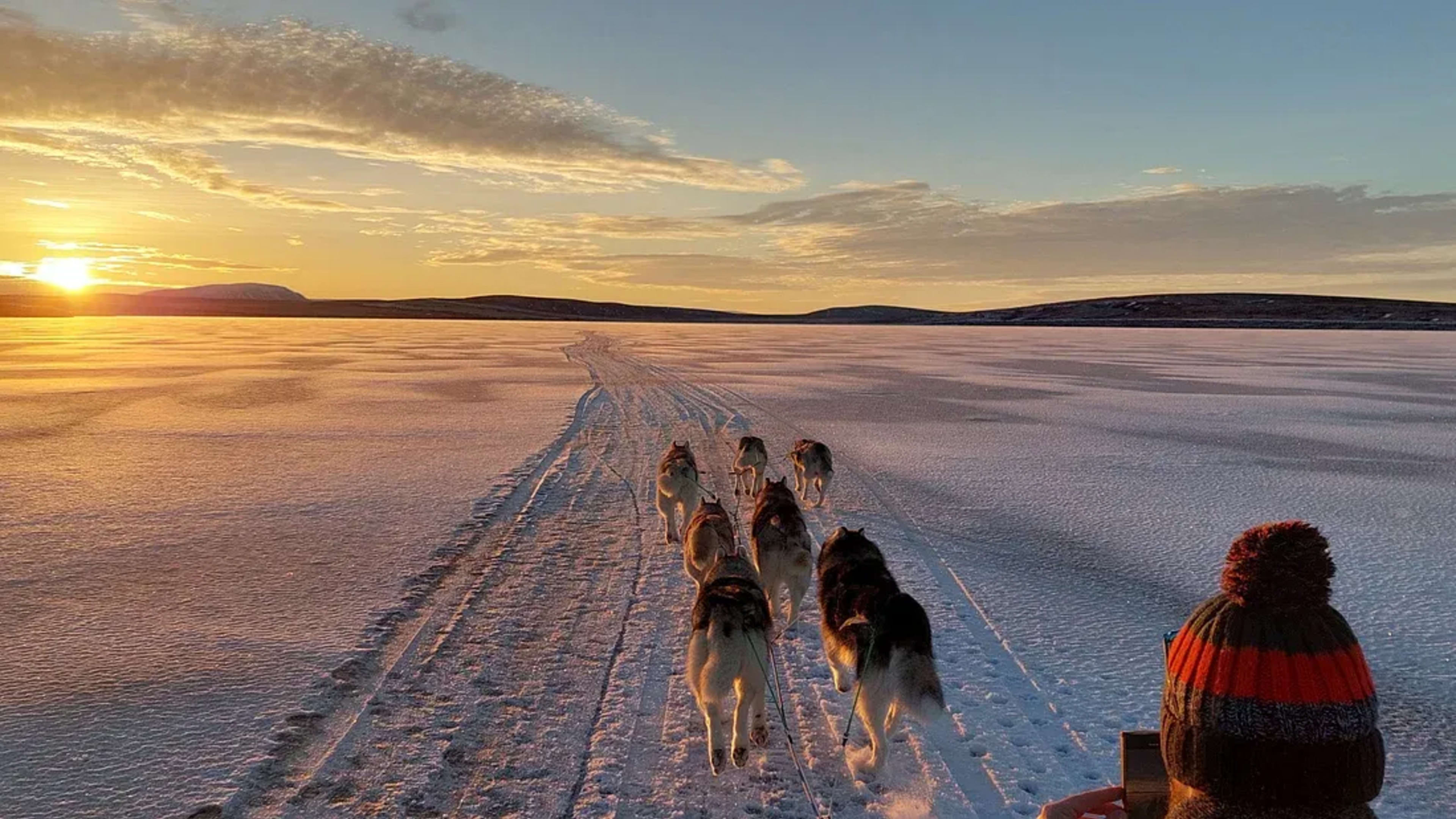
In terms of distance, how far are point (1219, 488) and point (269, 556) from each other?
464 inches

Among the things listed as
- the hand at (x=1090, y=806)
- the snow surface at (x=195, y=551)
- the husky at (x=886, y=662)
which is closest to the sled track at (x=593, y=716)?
the husky at (x=886, y=662)

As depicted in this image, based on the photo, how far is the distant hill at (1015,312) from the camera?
377ft

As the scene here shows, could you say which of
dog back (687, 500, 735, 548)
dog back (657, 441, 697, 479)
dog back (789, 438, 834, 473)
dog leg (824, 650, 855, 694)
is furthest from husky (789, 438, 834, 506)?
dog leg (824, 650, 855, 694)

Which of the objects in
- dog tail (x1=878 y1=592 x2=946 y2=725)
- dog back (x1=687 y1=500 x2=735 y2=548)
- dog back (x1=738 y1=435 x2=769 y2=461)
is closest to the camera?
dog tail (x1=878 y1=592 x2=946 y2=725)

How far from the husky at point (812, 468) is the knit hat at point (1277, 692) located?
27.6ft

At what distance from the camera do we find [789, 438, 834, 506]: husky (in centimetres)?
1047

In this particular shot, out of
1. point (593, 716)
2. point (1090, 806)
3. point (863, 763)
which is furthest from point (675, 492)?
point (1090, 806)

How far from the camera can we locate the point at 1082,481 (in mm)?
11633

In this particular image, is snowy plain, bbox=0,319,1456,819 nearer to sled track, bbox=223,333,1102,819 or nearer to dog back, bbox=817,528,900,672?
sled track, bbox=223,333,1102,819

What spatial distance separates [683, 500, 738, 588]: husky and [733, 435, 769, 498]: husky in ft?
12.7

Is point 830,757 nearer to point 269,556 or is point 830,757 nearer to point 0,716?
point 0,716

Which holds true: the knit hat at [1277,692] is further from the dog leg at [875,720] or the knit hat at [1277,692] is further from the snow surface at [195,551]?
the snow surface at [195,551]

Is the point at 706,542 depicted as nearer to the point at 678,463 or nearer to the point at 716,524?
the point at 716,524

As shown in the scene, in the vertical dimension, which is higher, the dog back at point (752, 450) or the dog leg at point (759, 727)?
the dog back at point (752, 450)
